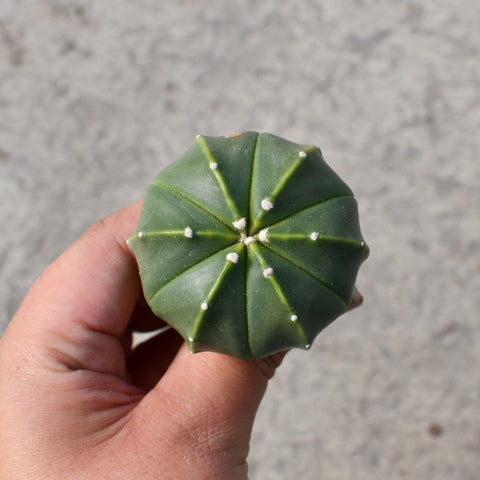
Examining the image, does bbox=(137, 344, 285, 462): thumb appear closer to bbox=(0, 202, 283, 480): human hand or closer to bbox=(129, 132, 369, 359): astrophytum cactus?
bbox=(0, 202, 283, 480): human hand

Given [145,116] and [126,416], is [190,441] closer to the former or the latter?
[126,416]

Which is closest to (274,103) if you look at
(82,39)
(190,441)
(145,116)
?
(145,116)

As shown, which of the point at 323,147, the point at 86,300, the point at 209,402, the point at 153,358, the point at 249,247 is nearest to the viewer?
the point at 249,247

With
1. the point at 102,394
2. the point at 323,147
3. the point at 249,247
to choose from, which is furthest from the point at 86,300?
the point at 323,147

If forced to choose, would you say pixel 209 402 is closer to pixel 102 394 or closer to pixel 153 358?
pixel 102 394

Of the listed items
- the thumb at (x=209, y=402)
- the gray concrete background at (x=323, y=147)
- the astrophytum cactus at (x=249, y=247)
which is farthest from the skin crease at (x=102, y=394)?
the gray concrete background at (x=323, y=147)

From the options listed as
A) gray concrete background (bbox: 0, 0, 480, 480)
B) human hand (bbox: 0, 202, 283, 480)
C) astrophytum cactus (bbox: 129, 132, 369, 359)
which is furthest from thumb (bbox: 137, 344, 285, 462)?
gray concrete background (bbox: 0, 0, 480, 480)

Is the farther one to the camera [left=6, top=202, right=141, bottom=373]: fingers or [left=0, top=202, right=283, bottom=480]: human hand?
[left=6, top=202, right=141, bottom=373]: fingers

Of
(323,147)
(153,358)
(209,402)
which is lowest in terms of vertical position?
(153,358)
